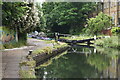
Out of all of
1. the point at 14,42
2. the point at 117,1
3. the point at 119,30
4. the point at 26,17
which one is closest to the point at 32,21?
the point at 26,17

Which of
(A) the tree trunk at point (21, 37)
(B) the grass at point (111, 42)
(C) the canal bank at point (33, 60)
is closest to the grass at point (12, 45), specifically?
(A) the tree trunk at point (21, 37)

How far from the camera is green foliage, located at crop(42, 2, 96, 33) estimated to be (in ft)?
181

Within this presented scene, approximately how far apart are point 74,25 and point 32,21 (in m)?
30.7

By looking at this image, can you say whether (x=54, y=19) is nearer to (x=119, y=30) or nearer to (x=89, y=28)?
(x=89, y=28)

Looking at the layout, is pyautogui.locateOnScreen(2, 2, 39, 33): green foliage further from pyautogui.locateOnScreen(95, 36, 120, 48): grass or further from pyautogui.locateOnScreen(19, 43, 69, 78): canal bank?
pyautogui.locateOnScreen(95, 36, 120, 48): grass

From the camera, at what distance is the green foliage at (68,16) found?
181 ft

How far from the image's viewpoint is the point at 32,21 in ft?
92.7

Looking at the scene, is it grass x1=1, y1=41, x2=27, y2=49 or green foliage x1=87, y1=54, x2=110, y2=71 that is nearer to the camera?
green foliage x1=87, y1=54, x2=110, y2=71

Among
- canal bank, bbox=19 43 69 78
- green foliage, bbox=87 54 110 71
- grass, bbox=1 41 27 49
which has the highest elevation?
grass, bbox=1 41 27 49

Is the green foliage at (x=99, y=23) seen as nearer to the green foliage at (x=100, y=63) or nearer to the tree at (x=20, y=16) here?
the tree at (x=20, y=16)

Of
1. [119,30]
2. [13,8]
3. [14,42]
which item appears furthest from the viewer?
[119,30]

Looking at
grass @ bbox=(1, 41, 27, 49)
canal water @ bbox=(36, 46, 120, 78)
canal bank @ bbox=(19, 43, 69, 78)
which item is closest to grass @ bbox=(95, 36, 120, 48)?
canal bank @ bbox=(19, 43, 69, 78)

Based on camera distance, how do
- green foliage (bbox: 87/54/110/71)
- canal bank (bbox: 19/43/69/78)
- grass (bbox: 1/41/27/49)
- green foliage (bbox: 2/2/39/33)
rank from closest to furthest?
canal bank (bbox: 19/43/69/78) → green foliage (bbox: 87/54/110/71) → green foliage (bbox: 2/2/39/33) → grass (bbox: 1/41/27/49)

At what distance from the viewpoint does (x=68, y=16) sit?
181 feet
